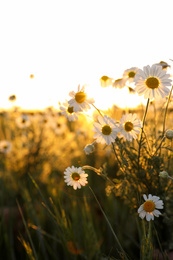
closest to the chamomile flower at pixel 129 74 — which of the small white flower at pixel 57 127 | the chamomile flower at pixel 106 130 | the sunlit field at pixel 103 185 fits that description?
the sunlit field at pixel 103 185

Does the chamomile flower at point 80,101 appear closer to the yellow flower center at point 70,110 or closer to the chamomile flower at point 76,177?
the yellow flower center at point 70,110

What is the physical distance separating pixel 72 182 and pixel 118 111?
3.67ft

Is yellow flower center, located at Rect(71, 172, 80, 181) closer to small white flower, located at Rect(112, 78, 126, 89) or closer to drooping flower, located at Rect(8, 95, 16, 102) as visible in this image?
small white flower, located at Rect(112, 78, 126, 89)

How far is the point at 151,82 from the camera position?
1.02 metres

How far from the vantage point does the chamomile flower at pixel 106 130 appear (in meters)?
1.00

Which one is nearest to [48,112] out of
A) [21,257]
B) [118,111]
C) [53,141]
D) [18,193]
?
[53,141]

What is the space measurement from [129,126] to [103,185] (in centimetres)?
170

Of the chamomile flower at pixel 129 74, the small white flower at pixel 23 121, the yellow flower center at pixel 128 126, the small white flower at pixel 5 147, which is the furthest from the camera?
the small white flower at pixel 23 121

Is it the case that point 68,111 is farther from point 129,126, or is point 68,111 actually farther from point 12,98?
point 12,98

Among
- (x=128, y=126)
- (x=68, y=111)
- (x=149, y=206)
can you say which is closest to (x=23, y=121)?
(x=68, y=111)

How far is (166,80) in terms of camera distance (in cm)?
103

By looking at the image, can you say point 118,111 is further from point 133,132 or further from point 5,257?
point 5,257

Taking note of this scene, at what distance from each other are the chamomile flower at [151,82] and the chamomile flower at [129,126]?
121 millimetres

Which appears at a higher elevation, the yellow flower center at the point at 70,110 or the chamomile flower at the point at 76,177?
the yellow flower center at the point at 70,110
